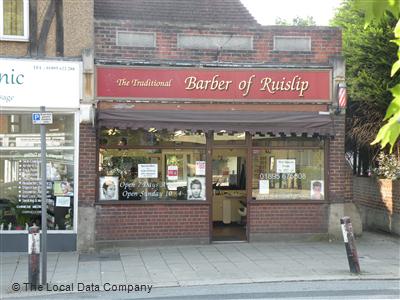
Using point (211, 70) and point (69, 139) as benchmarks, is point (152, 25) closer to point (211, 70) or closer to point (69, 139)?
point (211, 70)

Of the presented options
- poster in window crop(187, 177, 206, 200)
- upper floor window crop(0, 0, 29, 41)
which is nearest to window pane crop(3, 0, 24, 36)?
upper floor window crop(0, 0, 29, 41)

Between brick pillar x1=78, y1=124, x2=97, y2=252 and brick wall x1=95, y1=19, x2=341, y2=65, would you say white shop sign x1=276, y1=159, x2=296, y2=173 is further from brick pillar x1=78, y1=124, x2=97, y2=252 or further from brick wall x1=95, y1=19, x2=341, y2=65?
brick pillar x1=78, y1=124, x2=97, y2=252

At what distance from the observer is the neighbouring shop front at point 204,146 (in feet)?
37.8

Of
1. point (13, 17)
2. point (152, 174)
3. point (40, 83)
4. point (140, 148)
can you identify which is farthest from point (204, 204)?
point (13, 17)

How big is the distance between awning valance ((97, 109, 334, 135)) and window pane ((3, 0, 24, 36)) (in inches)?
93.8

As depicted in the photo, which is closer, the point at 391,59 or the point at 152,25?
the point at 152,25

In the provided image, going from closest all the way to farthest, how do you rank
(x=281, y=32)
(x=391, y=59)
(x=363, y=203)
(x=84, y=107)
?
1. (x=84, y=107)
2. (x=281, y=32)
3. (x=391, y=59)
4. (x=363, y=203)

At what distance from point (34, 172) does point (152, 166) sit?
8.11ft

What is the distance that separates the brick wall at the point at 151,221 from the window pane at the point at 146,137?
133 cm

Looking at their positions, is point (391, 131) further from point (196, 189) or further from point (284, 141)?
point (284, 141)

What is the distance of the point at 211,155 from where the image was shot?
12031mm

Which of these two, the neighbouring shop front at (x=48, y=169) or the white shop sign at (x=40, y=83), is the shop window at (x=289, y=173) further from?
the white shop sign at (x=40, y=83)

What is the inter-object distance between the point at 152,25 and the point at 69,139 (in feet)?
9.81

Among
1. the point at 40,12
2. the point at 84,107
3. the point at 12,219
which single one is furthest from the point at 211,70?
the point at 12,219
